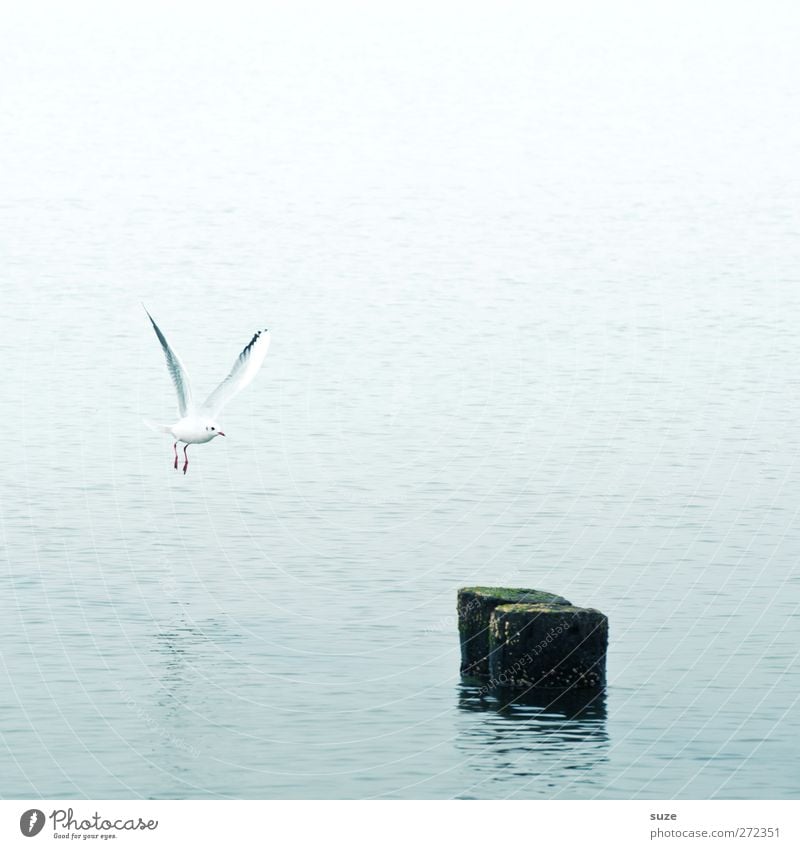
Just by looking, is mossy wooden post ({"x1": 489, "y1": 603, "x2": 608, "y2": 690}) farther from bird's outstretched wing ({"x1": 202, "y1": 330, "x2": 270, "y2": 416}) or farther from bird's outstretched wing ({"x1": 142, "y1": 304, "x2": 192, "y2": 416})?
bird's outstretched wing ({"x1": 142, "y1": 304, "x2": 192, "y2": 416})

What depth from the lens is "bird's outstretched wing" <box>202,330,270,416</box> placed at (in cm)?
3906

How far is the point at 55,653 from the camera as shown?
1754 inches

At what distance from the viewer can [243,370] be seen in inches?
1544

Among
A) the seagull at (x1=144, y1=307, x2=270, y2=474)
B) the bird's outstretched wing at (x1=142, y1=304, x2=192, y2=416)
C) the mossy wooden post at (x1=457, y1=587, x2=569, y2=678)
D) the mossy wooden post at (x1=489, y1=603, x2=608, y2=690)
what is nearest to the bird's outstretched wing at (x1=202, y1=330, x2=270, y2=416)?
the seagull at (x1=144, y1=307, x2=270, y2=474)

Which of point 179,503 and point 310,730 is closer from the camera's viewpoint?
point 310,730

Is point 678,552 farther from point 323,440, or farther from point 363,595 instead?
point 323,440

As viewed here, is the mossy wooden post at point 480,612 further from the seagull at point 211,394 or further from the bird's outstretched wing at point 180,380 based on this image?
the bird's outstretched wing at point 180,380

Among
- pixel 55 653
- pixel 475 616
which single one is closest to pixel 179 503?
pixel 55 653

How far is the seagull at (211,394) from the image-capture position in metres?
38.8

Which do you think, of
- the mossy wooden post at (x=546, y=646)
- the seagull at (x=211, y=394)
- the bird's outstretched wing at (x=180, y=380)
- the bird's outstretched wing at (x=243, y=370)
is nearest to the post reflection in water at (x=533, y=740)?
the mossy wooden post at (x=546, y=646)

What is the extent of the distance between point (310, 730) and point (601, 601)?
1304cm

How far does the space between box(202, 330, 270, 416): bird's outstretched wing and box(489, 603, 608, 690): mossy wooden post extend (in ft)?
20.4
